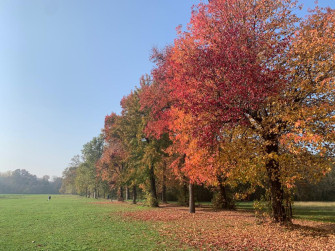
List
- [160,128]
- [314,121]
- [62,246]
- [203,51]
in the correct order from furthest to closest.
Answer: [160,128], [203,51], [314,121], [62,246]

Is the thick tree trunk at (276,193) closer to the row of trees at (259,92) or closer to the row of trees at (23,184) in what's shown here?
the row of trees at (259,92)

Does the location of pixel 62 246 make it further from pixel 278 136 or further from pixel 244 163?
pixel 278 136

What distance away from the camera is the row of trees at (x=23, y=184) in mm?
135500

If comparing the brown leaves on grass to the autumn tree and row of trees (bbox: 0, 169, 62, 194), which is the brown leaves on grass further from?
row of trees (bbox: 0, 169, 62, 194)

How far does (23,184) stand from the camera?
468 feet

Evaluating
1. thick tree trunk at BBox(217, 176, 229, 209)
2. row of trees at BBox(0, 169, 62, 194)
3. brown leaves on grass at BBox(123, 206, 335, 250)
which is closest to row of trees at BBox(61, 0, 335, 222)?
brown leaves on grass at BBox(123, 206, 335, 250)

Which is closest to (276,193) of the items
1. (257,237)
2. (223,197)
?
(257,237)

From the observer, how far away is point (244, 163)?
1234 centimetres

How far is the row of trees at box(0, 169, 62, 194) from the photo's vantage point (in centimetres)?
13550

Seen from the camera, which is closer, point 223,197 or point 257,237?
point 257,237

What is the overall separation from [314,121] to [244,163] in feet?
12.4

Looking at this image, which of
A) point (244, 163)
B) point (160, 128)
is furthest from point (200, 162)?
point (160, 128)

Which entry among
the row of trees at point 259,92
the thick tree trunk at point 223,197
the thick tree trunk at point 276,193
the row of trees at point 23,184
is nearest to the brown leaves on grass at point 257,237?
the thick tree trunk at point 276,193

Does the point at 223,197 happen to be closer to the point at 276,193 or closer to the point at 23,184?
the point at 276,193
